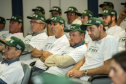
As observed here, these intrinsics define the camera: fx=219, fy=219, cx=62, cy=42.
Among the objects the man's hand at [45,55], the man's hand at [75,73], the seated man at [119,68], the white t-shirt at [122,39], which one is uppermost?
the seated man at [119,68]

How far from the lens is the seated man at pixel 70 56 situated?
281 centimetres

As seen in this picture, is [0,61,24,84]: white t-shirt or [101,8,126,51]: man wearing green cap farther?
[101,8,126,51]: man wearing green cap

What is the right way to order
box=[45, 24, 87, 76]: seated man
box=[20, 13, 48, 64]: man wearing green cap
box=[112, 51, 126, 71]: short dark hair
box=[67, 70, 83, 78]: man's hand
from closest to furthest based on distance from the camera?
box=[112, 51, 126, 71]: short dark hair < box=[67, 70, 83, 78]: man's hand < box=[45, 24, 87, 76]: seated man < box=[20, 13, 48, 64]: man wearing green cap

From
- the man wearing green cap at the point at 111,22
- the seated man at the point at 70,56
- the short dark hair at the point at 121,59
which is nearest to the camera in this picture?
the short dark hair at the point at 121,59

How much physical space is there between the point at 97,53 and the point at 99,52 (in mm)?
31

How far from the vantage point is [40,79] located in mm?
888

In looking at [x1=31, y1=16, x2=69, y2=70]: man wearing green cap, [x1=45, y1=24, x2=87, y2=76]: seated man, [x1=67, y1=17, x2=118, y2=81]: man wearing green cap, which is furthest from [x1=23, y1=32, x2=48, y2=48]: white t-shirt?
[x1=67, y1=17, x2=118, y2=81]: man wearing green cap

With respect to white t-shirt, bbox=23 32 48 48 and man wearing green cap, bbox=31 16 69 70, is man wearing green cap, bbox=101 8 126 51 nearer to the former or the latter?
man wearing green cap, bbox=31 16 69 70

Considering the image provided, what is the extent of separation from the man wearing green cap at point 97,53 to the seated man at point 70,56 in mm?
120

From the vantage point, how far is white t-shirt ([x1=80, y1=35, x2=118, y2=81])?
2.42 meters

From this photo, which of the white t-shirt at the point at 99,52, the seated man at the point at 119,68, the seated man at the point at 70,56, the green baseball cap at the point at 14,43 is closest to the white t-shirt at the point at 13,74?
the green baseball cap at the point at 14,43

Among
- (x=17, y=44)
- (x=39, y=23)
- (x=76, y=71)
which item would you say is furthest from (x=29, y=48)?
(x=76, y=71)

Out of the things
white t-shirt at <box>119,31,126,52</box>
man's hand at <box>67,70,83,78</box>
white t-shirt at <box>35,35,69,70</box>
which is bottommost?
man's hand at <box>67,70,83,78</box>

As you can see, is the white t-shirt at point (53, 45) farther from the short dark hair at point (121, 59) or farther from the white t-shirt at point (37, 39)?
the short dark hair at point (121, 59)
